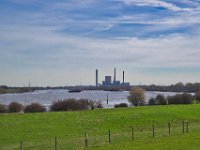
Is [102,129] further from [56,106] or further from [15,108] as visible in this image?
[56,106]

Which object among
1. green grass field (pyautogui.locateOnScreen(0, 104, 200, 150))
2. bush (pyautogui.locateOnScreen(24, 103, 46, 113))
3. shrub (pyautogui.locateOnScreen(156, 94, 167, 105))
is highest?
shrub (pyautogui.locateOnScreen(156, 94, 167, 105))

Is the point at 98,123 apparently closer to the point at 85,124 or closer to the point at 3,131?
the point at 85,124

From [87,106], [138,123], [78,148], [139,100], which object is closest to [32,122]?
[138,123]

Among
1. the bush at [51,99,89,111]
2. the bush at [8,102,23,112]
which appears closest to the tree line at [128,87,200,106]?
the bush at [51,99,89,111]

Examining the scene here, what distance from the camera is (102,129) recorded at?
5697 cm

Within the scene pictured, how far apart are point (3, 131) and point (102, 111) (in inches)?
884

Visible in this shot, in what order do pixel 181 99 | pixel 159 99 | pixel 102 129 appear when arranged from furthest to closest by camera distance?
pixel 181 99 < pixel 159 99 < pixel 102 129

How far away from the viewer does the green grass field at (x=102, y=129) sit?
38.0 meters

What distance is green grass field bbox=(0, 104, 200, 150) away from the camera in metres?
38.0

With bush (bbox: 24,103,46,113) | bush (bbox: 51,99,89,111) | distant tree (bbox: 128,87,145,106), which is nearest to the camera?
bush (bbox: 24,103,46,113)

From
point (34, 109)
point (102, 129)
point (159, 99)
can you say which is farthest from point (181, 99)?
point (102, 129)

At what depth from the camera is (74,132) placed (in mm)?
53594

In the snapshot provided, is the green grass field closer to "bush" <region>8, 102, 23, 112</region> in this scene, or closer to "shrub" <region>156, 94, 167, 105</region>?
"bush" <region>8, 102, 23, 112</region>

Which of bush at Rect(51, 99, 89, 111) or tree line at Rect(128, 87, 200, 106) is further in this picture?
tree line at Rect(128, 87, 200, 106)
